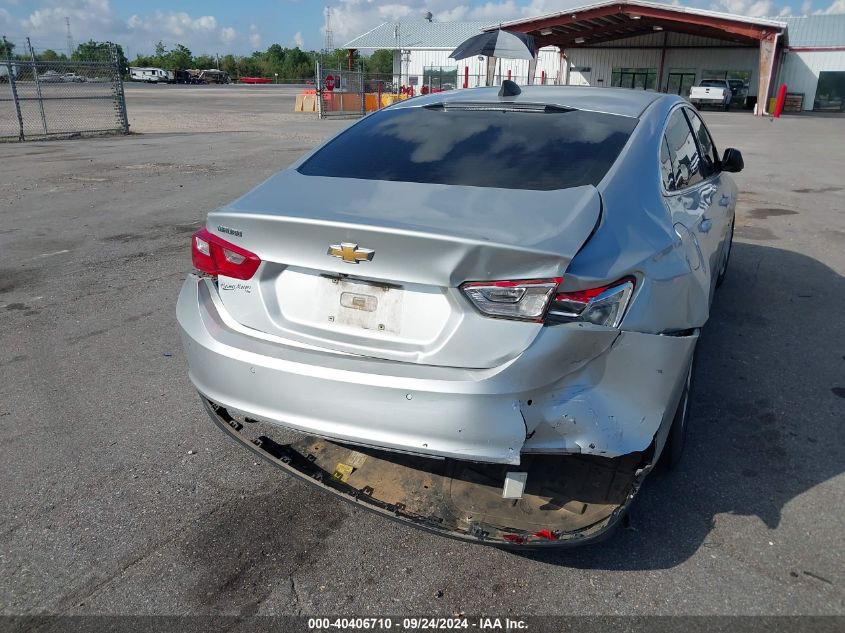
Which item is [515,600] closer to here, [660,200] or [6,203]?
[660,200]

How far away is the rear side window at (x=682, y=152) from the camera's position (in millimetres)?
3365

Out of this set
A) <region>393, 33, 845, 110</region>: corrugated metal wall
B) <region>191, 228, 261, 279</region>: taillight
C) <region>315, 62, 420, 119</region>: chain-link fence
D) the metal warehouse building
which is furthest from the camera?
<region>393, 33, 845, 110</region>: corrugated metal wall

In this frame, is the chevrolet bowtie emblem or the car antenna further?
the car antenna

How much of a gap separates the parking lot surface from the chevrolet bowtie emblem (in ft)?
3.83

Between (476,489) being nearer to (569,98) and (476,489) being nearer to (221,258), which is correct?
(221,258)

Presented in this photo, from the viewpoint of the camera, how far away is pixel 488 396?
7.04ft

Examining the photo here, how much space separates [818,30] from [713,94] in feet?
43.8

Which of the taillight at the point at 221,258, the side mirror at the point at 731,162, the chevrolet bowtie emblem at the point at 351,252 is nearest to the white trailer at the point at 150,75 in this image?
the side mirror at the point at 731,162

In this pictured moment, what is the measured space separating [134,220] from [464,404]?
7360mm

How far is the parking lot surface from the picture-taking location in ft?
7.88

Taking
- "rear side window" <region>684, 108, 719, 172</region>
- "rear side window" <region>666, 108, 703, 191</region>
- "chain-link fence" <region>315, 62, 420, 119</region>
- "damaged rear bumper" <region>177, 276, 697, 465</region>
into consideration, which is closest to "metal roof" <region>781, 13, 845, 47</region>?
"chain-link fence" <region>315, 62, 420, 119</region>

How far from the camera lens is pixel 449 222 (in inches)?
90.4

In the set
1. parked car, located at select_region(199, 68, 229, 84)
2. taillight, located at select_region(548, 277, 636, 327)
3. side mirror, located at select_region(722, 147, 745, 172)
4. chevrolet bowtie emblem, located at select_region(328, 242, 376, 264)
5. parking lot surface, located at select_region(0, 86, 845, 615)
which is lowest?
parking lot surface, located at select_region(0, 86, 845, 615)

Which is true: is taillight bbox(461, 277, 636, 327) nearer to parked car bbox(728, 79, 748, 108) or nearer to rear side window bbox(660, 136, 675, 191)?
rear side window bbox(660, 136, 675, 191)
